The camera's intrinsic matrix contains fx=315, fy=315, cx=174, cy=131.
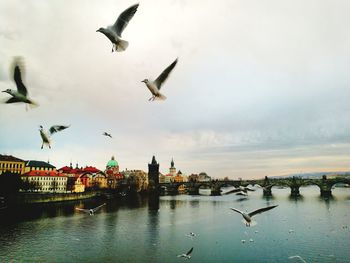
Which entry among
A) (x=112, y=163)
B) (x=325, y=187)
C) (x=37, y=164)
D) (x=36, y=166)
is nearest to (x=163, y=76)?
(x=325, y=187)

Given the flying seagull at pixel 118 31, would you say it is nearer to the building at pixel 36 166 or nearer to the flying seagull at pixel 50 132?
the flying seagull at pixel 50 132

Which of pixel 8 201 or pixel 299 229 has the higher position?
pixel 8 201

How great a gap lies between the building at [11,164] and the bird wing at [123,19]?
9797 centimetres

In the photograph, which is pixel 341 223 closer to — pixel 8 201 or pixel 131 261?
pixel 131 261

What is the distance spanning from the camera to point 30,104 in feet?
25.1

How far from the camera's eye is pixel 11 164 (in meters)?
94.8

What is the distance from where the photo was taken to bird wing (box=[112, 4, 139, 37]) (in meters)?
6.83

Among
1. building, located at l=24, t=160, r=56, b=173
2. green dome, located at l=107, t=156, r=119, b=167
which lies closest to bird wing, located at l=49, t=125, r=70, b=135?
building, located at l=24, t=160, r=56, b=173

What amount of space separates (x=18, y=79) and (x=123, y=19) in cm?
287

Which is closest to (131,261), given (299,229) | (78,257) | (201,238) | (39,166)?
(78,257)

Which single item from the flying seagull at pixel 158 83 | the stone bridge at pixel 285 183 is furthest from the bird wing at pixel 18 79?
the stone bridge at pixel 285 183

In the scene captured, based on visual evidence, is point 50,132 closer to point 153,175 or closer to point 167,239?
point 167,239

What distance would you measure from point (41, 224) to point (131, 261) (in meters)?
21.9

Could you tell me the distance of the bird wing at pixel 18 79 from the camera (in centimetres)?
699
